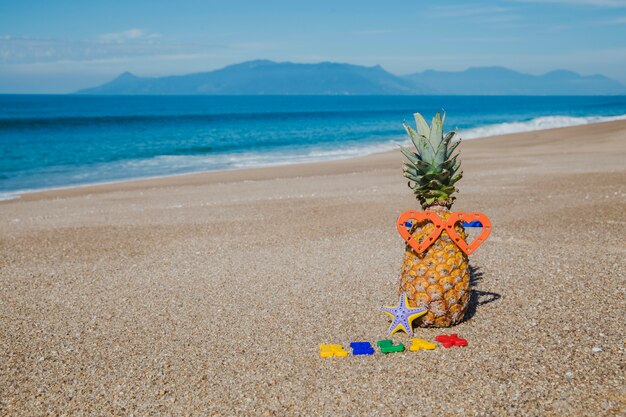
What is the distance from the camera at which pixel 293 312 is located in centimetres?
665

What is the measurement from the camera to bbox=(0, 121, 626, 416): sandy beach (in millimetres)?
4734

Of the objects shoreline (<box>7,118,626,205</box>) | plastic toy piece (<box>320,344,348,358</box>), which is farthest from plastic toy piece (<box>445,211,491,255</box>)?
shoreline (<box>7,118,626,205</box>)

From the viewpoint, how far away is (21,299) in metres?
7.54

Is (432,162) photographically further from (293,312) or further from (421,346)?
(293,312)

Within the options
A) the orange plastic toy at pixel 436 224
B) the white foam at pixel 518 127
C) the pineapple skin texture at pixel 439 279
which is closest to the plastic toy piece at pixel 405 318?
the pineapple skin texture at pixel 439 279

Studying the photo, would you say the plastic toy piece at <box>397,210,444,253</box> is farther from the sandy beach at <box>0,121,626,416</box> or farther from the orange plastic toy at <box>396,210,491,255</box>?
the sandy beach at <box>0,121,626,416</box>

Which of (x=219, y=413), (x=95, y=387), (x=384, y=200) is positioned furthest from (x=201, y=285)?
(x=384, y=200)

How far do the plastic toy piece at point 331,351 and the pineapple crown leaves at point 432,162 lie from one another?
5.44ft

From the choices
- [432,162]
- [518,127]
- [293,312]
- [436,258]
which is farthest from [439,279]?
[518,127]

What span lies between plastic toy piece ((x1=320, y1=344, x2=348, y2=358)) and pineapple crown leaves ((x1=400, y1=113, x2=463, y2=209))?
166cm

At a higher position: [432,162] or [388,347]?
[432,162]

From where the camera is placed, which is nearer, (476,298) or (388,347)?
(388,347)

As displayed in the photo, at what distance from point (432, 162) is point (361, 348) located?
1894 mm

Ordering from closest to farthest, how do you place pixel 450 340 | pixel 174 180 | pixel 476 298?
pixel 450 340 → pixel 476 298 → pixel 174 180
